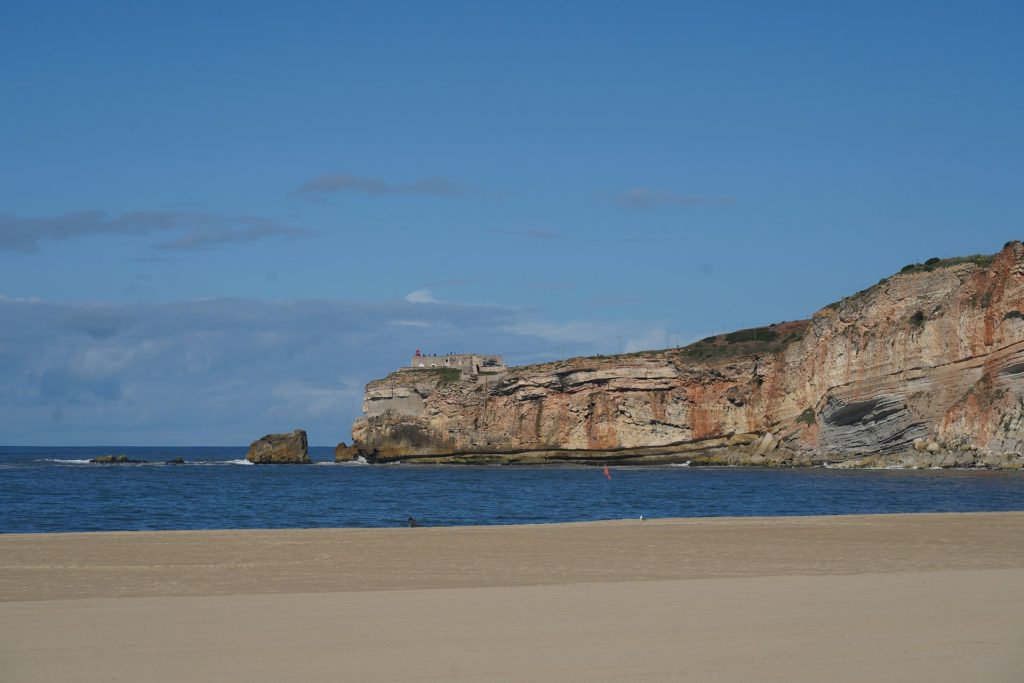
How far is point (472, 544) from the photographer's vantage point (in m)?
21.5

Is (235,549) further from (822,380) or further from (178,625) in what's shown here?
(822,380)

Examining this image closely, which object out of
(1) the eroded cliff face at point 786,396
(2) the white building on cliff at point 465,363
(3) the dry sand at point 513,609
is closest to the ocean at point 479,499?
(1) the eroded cliff face at point 786,396

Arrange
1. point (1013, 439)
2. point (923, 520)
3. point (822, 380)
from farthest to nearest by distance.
A: point (822, 380), point (1013, 439), point (923, 520)

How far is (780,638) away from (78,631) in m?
7.33

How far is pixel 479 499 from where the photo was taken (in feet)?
146

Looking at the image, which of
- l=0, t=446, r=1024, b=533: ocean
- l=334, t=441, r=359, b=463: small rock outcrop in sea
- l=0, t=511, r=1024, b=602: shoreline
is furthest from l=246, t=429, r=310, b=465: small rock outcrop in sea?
l=0, t=511, r=1024, b=602: shoreline

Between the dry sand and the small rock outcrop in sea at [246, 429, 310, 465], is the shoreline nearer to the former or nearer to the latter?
the dry sand

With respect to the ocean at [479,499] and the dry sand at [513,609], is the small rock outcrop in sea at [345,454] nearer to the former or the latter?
the ocean at [479,499]

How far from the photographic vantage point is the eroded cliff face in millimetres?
62562

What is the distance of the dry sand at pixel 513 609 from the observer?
9430mm

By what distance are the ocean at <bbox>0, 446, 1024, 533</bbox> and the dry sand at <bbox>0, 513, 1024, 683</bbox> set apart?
11413 millimetres

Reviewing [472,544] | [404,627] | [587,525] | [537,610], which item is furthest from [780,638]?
[587,525]

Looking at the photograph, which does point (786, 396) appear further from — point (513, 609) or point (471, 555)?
point (513, 609)

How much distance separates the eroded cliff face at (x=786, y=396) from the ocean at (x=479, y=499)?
752cm
